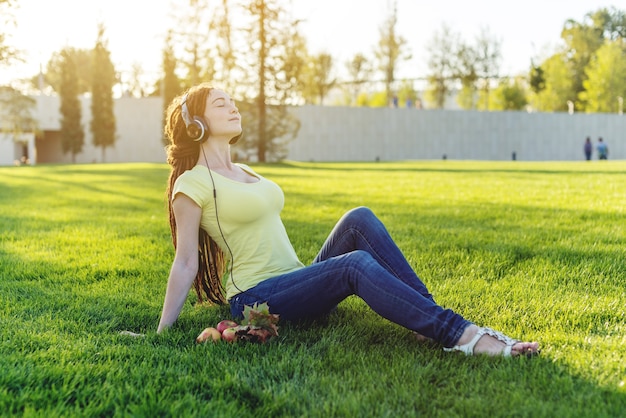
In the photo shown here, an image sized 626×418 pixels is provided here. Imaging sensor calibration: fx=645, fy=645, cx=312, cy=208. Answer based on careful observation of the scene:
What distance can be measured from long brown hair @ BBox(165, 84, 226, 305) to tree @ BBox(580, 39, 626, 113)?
2233 inches

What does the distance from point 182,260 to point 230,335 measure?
0.46 m

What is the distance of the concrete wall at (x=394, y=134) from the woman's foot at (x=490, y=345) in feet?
131

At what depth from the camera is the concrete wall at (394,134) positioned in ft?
141

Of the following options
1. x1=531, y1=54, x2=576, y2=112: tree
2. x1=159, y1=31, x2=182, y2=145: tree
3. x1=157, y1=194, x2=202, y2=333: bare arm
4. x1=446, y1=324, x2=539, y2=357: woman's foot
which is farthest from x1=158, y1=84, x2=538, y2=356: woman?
x1=531, y1=54, x2=576, y2=112: tree

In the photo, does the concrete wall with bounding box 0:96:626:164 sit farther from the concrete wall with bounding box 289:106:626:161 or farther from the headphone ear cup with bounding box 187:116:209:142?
the headphone ear cup with bounding box 187:116:209:142

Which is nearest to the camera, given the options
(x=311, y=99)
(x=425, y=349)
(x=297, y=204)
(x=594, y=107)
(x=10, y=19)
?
(x=425, y=349)

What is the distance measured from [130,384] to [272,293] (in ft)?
2.93

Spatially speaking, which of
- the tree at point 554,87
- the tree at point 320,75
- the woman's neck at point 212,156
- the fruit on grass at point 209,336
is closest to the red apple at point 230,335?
the fruit on grass at point 209,336

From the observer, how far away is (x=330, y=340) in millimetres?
3178

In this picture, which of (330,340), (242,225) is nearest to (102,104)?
(242,225)

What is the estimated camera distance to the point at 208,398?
2490 mm

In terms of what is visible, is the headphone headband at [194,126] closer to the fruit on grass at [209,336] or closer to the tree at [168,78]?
the fruit on grass at [209,336]

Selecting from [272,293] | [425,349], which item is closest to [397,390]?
[425,349]

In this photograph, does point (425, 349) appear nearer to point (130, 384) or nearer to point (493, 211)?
point (130, 384)
